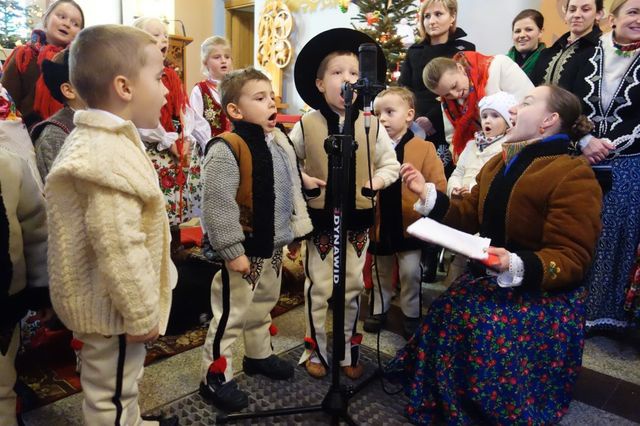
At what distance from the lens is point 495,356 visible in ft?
5.47

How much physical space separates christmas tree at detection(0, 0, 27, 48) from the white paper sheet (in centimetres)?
523

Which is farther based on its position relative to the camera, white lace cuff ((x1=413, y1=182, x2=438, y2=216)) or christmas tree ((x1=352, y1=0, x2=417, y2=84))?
christmas tree ((x1=352, y1=0, x2=417, y2=84))

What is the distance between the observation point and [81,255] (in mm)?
1263

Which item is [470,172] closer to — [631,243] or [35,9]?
[631,243]

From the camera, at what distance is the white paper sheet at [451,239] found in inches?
57.0

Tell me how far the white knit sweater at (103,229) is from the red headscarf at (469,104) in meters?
1.93

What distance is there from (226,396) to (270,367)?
0.28 m

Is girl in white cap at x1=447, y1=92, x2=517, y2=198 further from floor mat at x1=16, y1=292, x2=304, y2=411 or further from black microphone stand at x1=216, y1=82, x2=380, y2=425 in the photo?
floor mat at x1=16, y1=292, x2=304, y2=411

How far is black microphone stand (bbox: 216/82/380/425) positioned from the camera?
4.98 ft

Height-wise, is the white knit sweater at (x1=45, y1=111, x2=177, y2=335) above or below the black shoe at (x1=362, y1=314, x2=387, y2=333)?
above

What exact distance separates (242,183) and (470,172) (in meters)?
1.28

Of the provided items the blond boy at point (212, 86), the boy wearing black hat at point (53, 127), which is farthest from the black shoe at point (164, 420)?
the blond boy at point (212, 86)

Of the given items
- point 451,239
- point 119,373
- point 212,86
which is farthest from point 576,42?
point 119,373

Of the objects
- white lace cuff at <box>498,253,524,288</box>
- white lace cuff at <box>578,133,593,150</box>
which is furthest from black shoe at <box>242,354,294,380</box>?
white lace cuff at <box>578,133,593,150</box>
